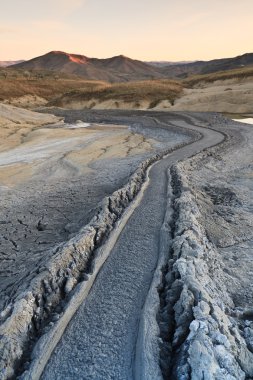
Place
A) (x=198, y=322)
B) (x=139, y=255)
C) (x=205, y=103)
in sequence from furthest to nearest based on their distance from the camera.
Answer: (x=205, y=103) → (x=139, y=255) → (x=198, y=322)

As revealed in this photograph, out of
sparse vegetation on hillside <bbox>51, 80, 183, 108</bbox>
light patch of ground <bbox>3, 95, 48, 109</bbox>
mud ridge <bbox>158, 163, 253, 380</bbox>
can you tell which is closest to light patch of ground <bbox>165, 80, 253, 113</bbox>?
sparse vegetation on hillside <bbox>51, 80, 183, 108</bbox>

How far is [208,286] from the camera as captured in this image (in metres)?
7.91

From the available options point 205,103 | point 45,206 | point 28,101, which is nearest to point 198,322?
point 45,206

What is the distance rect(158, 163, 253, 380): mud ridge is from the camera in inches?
223

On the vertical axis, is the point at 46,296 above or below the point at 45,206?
above

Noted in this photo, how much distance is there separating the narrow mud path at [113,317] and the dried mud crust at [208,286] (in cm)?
55

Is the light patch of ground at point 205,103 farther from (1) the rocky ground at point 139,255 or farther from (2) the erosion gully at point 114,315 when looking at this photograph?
(2) the erosion gully at point 114,315

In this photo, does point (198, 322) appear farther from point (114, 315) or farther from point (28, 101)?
point (28, 101)

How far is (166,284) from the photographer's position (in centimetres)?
820

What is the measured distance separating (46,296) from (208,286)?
330cm

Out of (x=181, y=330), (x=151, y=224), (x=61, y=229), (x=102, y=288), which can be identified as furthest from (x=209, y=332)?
(x=61, y=229)

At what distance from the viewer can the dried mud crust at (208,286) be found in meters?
5.84

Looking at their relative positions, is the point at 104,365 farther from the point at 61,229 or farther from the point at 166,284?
the point at 61,229

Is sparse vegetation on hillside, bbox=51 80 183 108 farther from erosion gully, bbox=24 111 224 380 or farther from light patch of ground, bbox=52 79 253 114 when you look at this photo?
erosion gully, bbox=24 111 224 380
